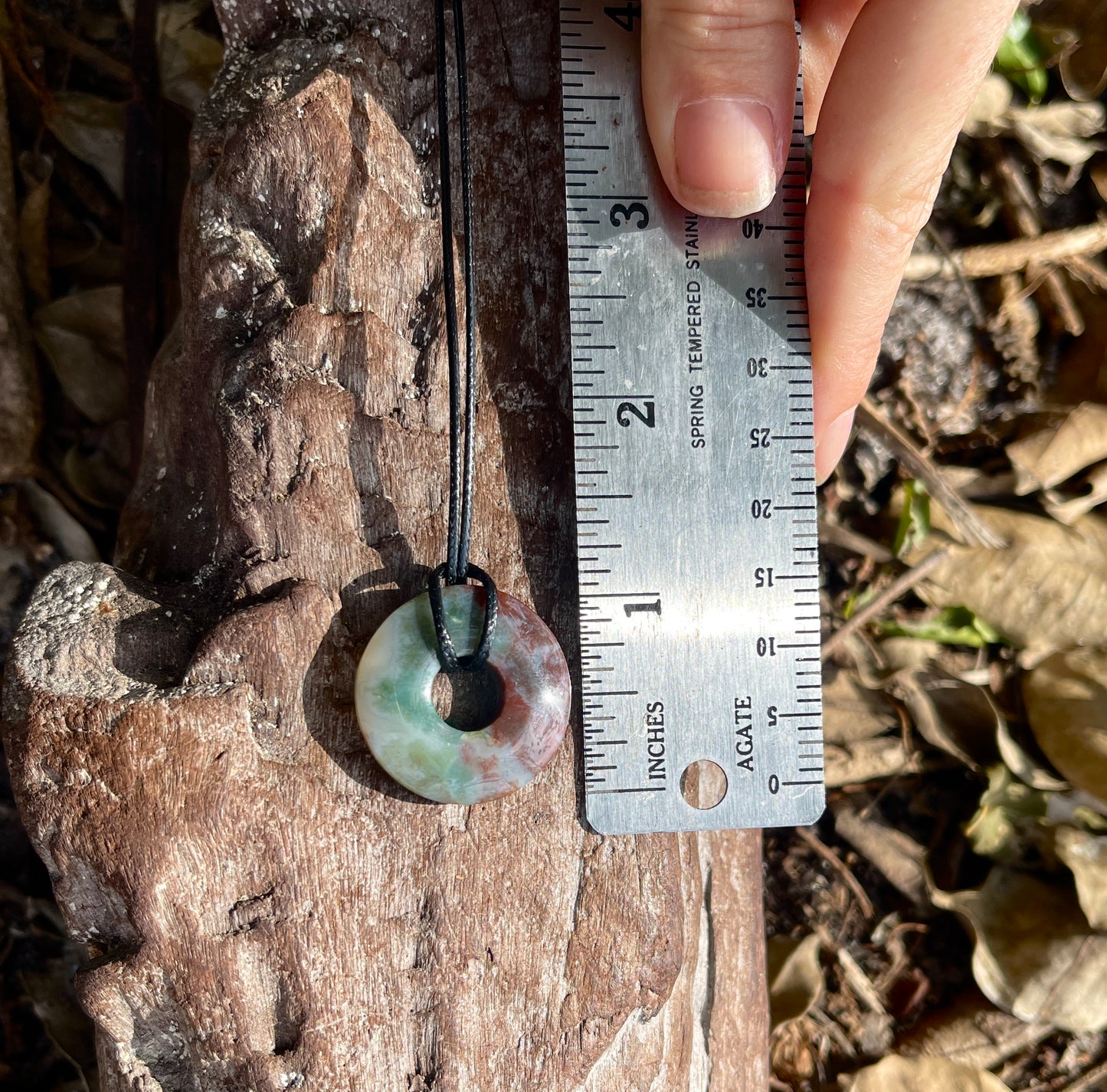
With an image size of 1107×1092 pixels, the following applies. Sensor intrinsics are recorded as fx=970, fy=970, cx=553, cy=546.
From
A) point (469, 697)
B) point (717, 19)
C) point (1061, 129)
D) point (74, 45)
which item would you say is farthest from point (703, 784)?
point (74, 45)

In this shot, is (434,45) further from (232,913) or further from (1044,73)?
(1044,73)

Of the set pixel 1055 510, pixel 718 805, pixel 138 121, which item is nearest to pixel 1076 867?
pixel 1055 510

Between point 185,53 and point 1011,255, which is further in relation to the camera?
point 1011,255

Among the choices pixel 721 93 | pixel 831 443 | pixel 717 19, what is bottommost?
pixel 831 443

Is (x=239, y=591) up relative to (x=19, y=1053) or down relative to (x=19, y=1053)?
up

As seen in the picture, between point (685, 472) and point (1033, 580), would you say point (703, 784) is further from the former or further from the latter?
point (1033, 580)

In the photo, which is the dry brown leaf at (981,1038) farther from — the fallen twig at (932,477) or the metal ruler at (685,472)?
the fallen twig at (932,477)

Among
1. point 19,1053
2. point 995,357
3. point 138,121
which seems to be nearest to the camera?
point 19,1053

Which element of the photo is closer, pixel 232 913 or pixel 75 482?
pixel 232 913
